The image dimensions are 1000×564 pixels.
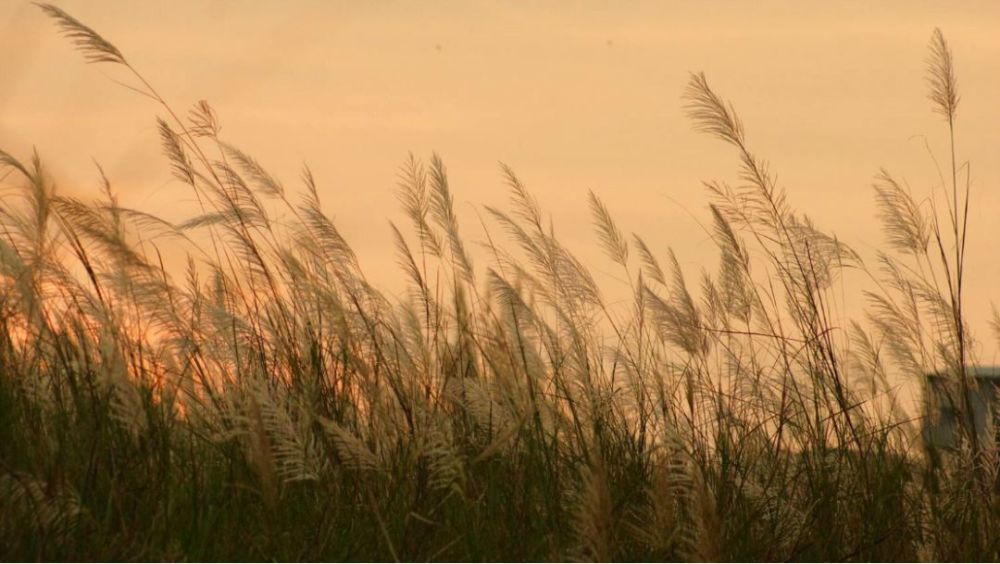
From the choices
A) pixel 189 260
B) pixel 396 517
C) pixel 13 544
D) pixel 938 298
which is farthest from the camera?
pixel 938 298

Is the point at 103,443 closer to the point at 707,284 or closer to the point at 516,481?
the point at 516,481

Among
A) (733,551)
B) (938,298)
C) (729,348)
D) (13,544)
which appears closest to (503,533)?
(733,551)

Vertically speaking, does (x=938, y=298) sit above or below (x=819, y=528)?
above

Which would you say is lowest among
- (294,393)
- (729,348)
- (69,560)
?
(69,560)

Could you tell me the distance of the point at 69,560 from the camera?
2.56 meters

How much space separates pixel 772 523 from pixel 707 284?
1.18m

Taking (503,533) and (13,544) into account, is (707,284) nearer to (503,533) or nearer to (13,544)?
(503,533)

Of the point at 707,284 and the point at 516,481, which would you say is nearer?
the point at 516,481

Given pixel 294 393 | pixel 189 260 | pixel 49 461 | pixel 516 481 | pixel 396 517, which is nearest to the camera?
pixel 49 461

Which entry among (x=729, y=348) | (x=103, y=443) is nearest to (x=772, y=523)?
(x=729, y=348)

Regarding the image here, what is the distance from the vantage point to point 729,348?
401cm

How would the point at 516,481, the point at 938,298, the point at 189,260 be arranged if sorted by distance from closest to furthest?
the point at 516,481, the point at 189,260, the point at 938,298

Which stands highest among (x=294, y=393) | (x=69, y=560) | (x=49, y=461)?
(x=294, y=393)

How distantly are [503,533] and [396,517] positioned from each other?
0.25 m
